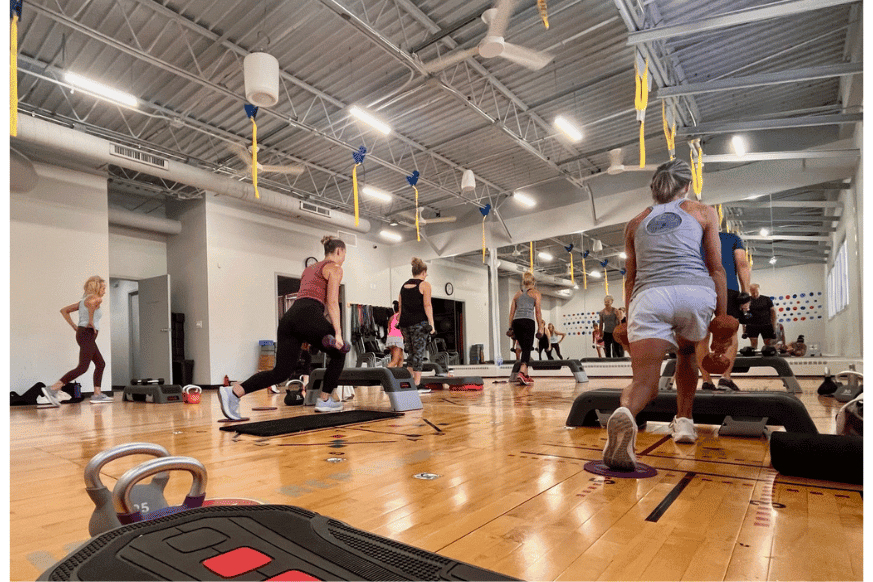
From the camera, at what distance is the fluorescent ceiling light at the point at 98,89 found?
5.71 m

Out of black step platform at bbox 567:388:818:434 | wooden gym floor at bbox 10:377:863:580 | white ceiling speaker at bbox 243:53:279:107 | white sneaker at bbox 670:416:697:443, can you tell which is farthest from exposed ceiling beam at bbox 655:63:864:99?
white sneaker at bbox 670:416:697:443

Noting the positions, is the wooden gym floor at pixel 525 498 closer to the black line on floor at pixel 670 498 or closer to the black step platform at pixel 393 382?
the black line on floor at pixel 670 498

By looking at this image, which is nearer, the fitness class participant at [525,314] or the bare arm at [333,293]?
the bare arm at [333,293]

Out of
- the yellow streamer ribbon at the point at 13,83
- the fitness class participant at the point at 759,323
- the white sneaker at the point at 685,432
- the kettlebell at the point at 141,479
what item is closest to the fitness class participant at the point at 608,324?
the fitness class participant at the point at 759,323

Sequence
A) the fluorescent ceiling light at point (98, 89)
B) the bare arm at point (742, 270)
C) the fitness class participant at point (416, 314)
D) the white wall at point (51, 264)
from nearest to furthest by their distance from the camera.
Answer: the bare arm at point (742, 270) < the fitness class participant at point (416, 314) < the fluorescent ceiling light at point (98, 89) < the white wall at point (51, 264)

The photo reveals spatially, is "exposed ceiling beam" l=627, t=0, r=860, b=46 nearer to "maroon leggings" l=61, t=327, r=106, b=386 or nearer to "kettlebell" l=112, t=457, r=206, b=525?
"kettlebell" l=112, t=457, r=206, b=525

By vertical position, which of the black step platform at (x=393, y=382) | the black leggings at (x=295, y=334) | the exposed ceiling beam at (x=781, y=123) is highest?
the exposed ceiling beam at (x=781, y=123)

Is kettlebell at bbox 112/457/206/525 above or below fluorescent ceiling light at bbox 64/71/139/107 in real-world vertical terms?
below

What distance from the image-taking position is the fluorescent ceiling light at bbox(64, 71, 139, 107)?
18.7 ft

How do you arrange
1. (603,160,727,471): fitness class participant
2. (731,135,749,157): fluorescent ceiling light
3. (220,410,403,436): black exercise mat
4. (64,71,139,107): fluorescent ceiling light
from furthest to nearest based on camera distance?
1. (731,135,749,157): fluorescent ceiling light
2. (64,71,139,107): fluorescent ceiling light
3. (220,410,403,436): black exercise mat
4. (603,160,727,471): fitness class participant

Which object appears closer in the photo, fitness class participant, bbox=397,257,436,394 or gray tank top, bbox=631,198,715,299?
gray tank top, bbox=631,198,715,299

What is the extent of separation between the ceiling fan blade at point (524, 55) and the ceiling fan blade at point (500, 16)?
158 mm

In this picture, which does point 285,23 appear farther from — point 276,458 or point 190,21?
point 276,458

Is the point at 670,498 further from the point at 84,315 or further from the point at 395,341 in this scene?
the point at 84,315
